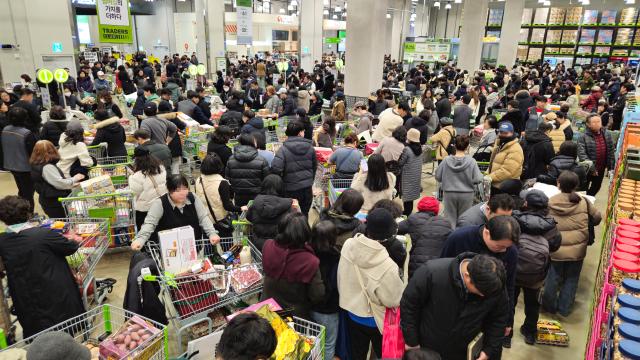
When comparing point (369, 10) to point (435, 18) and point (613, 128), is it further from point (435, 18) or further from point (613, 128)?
point (435, 18)

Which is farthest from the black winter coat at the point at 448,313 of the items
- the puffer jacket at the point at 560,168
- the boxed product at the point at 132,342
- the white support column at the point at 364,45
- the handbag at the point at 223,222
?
the white support column at the point at 364,45

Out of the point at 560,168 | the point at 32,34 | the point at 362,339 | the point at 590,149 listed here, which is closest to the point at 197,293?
the point at 362,339

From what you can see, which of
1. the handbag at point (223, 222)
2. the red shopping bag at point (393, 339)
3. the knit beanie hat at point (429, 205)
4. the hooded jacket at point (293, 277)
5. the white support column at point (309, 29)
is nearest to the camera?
the red shopping bag at point (393, 339)

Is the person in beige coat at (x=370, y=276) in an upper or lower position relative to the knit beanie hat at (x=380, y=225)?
lower

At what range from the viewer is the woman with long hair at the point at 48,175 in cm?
541

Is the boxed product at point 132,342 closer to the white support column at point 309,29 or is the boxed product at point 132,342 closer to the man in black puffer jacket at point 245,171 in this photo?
the man in black puffer jacket at point 245,171

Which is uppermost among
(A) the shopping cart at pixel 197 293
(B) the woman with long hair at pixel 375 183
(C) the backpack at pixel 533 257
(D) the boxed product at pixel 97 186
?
(B) the woman with long hair at pixel 375 183

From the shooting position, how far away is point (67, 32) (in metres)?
14.9

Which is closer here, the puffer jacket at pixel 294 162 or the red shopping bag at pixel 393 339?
the red shopping bag at pixel 393 339

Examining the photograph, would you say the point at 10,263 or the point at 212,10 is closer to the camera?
the point at 10,263

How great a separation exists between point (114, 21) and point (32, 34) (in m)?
4.61

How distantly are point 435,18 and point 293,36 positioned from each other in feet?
47.6

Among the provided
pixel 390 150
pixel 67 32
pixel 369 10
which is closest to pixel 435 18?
pixel 369 10

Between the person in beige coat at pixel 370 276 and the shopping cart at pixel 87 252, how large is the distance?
2.68 m
